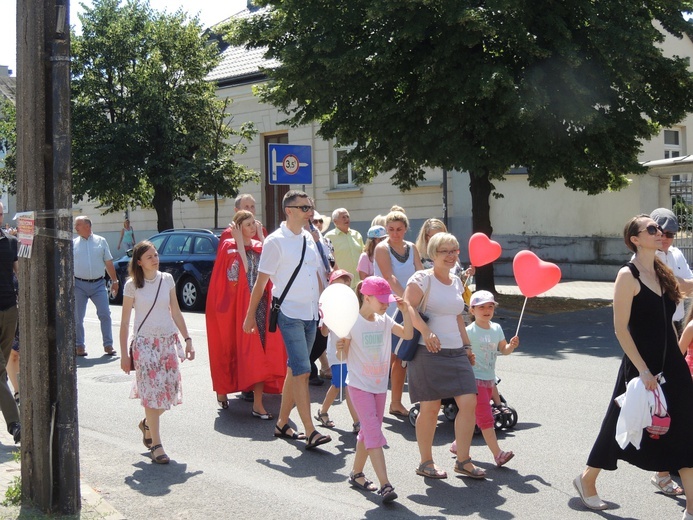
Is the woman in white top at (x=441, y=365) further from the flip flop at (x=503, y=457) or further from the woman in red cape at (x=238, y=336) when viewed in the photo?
the woman in red cape at (x=238, y=336)

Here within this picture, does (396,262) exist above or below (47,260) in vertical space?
below

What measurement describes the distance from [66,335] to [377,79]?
11.7 m

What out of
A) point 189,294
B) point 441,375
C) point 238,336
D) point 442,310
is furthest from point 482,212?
point 441,375

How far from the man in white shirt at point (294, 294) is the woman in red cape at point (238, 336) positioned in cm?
120

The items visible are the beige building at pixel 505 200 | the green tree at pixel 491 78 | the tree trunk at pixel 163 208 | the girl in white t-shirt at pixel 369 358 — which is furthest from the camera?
the tree trunk at pixel 163 208

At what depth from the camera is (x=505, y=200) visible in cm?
2488

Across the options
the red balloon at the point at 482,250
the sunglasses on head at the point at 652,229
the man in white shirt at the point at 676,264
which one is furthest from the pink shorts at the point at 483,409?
the sunglasses on head at the point at 652,229

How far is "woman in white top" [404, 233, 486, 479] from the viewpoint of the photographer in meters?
6.18

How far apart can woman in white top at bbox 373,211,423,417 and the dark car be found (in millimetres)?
9584

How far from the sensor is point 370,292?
5.93 meters

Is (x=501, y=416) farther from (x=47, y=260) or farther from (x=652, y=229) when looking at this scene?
(x=47, y=260)

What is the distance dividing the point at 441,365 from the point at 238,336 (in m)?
2.83

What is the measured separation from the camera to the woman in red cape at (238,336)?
8.44m

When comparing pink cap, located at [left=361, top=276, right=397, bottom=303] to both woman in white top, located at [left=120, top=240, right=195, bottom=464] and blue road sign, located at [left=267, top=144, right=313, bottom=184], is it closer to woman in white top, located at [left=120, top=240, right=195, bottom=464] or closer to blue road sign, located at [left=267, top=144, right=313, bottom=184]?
woman in white top, located at [left=120, top=240, right=195, bottom=464]
